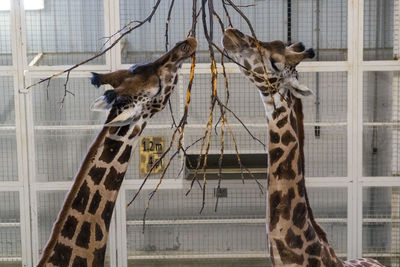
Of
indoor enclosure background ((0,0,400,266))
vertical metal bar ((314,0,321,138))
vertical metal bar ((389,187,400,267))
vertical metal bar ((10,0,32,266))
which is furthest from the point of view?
vertical metal bar ((314,0,321,138))

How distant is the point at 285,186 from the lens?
1.48 metres

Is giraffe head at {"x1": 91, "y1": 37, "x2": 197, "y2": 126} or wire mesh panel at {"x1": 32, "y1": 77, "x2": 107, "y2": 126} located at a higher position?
giraffe head at {"x1": 91, "y1": 37, "x2": 197, "y2": 126}

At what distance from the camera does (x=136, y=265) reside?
11.8 ft

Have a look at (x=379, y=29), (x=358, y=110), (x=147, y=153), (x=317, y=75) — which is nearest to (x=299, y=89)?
(x=358, y=110)

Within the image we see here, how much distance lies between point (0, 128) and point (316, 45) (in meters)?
1.88

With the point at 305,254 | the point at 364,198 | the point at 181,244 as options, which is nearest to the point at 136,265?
the point at 181,244

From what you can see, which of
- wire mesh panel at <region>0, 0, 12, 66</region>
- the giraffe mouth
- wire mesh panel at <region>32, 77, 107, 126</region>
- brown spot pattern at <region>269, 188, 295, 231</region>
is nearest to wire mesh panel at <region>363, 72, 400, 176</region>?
wire mesh panel at <region>32, 77, 107, 126</region>

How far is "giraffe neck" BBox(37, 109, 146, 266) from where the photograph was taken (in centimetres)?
129

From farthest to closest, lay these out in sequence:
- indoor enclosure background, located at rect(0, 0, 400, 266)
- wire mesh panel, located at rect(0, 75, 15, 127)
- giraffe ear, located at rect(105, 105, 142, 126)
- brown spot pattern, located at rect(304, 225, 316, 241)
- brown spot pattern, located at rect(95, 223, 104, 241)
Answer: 1. wire mesh panel, located at rect(0, 75, 15, 127)
2. indoor enclosure background, located at rect(0, 0, 400, 266)
3. brown spot pattern, located at rect(304, 225, 316, 241)
4. brown spot pattern, located at rect(95, 223, 104, 241)
5. giraffe ear, located at rect(105, 105, 142, 126)

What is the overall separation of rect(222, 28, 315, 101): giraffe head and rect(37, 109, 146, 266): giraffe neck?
27 centimetres

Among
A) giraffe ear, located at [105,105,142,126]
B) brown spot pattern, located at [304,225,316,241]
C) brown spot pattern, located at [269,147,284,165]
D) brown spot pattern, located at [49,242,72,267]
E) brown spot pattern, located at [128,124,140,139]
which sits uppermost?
giraffe ear, located at [105,105,142,126]

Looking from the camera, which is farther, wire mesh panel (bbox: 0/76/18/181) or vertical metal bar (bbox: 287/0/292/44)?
wire mesh panel (bbox: 0/76/18/181)

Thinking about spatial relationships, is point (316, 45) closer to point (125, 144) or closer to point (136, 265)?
point (136, 265)

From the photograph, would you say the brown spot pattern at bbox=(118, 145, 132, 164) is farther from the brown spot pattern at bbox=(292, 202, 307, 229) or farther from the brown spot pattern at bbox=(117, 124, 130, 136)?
the brown spot pattern at bbox=(292, 202, 307, 229)
